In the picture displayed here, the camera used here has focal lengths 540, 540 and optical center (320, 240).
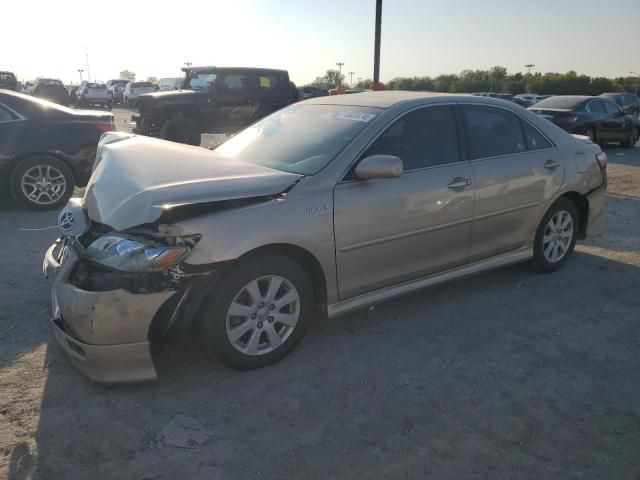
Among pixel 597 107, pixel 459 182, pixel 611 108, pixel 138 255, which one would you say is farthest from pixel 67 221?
pixel 611 108

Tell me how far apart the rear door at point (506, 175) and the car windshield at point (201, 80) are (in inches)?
381

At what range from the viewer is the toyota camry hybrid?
286 cm

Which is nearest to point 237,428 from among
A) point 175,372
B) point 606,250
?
point 175,372

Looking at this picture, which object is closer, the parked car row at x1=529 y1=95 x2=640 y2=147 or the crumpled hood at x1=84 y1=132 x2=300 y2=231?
the crumpled hood at x1=84 y1=132 x2=300 y2=231

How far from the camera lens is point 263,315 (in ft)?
10.4

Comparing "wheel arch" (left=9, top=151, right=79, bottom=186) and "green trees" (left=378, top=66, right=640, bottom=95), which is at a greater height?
"wheel arch" (left=9, top=151, right=79, bottom=186)

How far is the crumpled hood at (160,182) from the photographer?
2.94 m

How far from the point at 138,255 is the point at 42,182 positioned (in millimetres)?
4933

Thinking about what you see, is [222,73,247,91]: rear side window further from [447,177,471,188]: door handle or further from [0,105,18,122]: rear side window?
[447,177,471,188]: door handle

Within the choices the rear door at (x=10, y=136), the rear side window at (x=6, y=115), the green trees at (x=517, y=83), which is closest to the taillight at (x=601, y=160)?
the rear door at (x=10, y=136)

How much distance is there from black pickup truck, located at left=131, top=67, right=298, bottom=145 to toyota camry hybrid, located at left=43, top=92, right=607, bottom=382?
8.38m

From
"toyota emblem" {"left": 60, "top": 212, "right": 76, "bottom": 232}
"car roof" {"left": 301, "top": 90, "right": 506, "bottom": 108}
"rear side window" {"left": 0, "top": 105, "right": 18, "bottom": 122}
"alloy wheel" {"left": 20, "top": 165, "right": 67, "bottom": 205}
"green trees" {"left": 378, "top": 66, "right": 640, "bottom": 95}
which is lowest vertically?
"green trees" {"left": 378, "top": 66, "right": 640, "bottom": 95}

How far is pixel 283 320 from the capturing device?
3.26m

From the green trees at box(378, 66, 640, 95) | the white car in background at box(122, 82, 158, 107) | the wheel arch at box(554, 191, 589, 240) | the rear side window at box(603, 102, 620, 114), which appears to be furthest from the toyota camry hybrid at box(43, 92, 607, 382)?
the green trees at box(378, 66, 640, 95)
